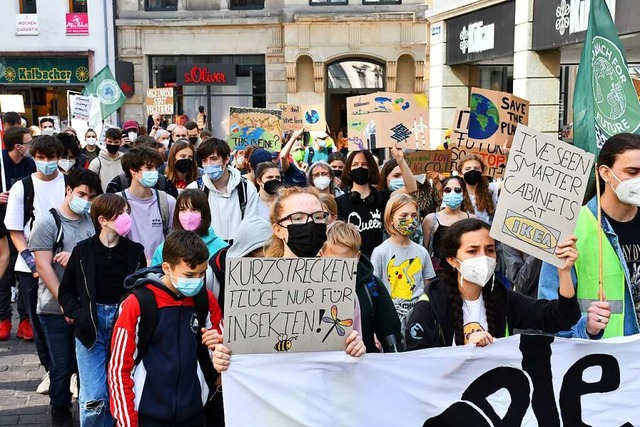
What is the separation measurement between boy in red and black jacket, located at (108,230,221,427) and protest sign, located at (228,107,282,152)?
21.2 feet

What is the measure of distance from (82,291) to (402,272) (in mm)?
2117

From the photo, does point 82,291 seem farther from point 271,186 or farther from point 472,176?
point 472,176

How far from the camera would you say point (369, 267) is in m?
4.36

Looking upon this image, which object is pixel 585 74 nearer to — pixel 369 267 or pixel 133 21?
pixel 369 267

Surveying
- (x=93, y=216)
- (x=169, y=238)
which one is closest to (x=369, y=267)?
(x=169, y=238)

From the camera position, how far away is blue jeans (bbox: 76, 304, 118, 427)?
16.3 feet

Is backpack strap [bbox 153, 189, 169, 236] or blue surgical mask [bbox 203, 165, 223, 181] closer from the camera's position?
backpack strap [bbox 153, 189, 169, 236]

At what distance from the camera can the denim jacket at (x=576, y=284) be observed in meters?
4.07

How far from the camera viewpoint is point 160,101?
18.0m

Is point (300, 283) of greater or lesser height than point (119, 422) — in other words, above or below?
above

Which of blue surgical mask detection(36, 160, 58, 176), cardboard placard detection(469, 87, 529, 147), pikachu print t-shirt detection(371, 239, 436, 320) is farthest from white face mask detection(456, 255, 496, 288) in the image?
cardboard placard detection(469, 87, 529, 147)

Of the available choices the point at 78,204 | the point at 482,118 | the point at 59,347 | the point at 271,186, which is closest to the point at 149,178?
the point at 78,204

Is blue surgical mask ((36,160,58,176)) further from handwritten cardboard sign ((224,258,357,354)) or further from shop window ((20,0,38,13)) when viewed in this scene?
shop window ((20,0,38,13))

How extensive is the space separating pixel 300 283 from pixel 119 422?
1190 millimetres
